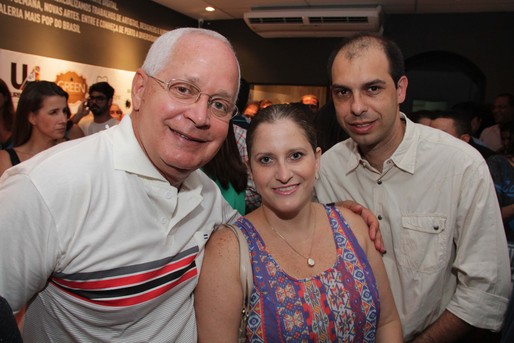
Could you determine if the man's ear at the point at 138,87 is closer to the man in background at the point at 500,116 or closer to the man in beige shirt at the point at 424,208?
the man in beige shirt at the point at 424,208

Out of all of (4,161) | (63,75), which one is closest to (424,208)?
(4,161)

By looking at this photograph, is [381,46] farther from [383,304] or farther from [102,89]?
[102,89]

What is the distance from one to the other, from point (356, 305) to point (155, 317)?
2.25ft

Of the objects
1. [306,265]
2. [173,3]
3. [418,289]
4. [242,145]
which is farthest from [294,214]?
[173,3]

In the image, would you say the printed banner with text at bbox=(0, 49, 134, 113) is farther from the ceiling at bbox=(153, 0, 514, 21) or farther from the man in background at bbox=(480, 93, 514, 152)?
the man in background at bbox=(480, 93, 514, 152)

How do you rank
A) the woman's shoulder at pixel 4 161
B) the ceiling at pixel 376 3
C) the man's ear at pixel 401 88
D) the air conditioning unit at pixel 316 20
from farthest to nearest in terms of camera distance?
1. the air conditioning unit at pixel 316 20
2. the ceiling at pixel 376 3
3. the woman's shoulder at pixel 4 161
4. the man's ear at pixel 401 88

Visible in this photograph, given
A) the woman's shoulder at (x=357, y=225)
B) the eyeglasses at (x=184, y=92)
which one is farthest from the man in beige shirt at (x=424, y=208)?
the eyeglasses at (x=184, y=92)

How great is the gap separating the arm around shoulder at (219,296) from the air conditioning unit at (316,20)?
20.5ft

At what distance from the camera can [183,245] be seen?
135cm

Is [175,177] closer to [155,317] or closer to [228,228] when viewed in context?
[228,228]

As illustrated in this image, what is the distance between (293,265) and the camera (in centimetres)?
151

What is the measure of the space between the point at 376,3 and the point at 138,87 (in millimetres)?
6389

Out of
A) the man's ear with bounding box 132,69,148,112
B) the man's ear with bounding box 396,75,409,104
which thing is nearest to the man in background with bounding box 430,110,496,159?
the man's ear with bounding box 396,75,409,104

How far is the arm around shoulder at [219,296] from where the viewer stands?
1.37 m
